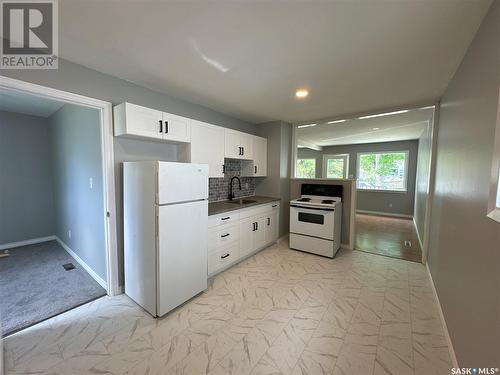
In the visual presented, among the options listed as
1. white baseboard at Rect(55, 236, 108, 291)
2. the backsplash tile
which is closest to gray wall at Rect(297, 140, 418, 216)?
the backsplash tile

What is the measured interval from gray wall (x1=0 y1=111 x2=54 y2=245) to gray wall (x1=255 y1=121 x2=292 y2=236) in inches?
166

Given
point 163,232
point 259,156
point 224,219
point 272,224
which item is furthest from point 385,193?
point 163,232

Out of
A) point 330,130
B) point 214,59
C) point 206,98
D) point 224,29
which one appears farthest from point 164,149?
point 330,130

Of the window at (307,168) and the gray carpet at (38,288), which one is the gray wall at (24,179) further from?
the window at (307,168)

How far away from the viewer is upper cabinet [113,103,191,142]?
215 centimetres

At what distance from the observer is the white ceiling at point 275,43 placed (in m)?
1.34

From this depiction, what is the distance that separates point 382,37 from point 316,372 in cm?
254

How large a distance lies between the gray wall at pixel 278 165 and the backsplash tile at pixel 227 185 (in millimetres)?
298

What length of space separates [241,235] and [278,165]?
167cm

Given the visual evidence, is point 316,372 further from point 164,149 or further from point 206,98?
point 206,98

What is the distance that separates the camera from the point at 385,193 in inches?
273

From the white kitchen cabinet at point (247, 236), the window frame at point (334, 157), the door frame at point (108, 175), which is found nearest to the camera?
the door frame at point (108, 175)

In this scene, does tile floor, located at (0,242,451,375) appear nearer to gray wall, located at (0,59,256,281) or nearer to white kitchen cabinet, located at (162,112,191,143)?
gray wall, located at (0,59,256,281)

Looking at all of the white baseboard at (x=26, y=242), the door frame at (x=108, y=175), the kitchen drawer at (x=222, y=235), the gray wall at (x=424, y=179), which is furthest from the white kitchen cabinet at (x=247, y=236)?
the white baseboard at (x=26, y=242)
